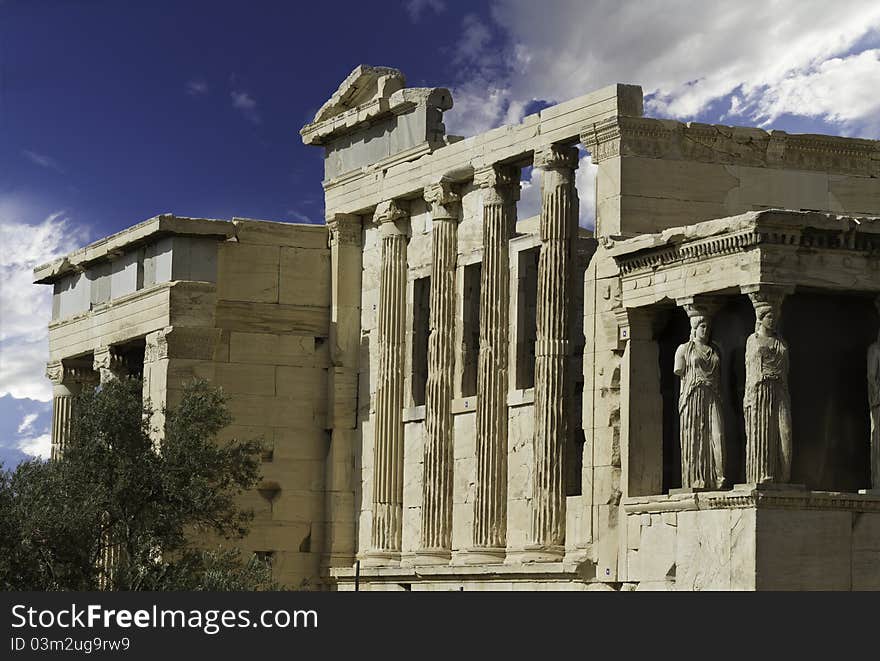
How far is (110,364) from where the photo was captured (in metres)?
34.8

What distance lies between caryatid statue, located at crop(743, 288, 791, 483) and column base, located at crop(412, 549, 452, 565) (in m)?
7.18

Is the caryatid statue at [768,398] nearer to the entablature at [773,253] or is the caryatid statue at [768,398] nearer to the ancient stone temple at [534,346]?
the ancient stone temple at [534,346]

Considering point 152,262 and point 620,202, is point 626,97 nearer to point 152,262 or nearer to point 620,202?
point 620,202

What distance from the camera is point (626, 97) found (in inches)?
1083

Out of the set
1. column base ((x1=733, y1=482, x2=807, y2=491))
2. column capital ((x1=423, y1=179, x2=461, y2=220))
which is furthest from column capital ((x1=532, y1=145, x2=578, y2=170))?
column base ((x1=733, y1=482, x2=807, y2=491))

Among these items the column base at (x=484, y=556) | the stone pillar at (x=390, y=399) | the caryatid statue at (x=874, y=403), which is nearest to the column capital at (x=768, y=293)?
the caryatid statue at (x=874, y=403)

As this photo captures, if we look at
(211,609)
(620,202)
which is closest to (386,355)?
(620,202)

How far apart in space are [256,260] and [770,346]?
11105mm

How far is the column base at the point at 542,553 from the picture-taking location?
27.9m

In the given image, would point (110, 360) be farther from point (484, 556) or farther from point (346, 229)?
point (484, 556)

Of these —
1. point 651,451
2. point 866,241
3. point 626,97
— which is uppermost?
point 626,97

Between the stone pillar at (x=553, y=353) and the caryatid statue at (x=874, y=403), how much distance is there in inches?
182

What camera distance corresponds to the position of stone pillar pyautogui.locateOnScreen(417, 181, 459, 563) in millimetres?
30609

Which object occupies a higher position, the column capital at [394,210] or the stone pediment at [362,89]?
the stone pediment at [362,89]
